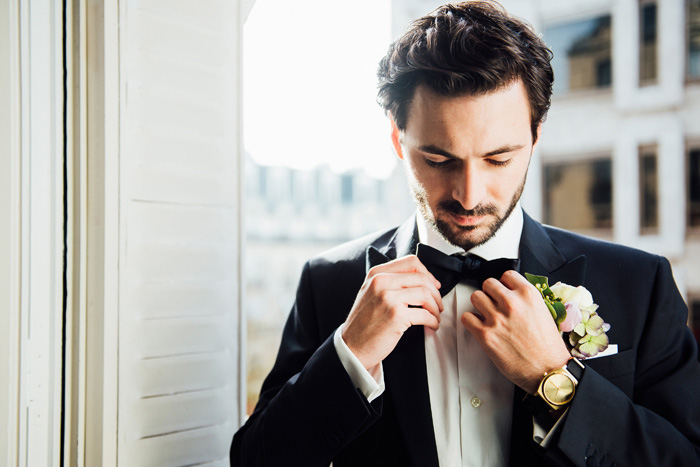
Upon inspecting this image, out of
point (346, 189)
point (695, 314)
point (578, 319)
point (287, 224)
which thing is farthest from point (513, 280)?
point (346, 189)

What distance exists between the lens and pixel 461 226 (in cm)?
117

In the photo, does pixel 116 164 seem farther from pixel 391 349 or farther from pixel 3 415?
pixel 391 349

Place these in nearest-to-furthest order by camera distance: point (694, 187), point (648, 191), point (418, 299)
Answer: point (418, 299) < point (694, 187) < point (648, 191)

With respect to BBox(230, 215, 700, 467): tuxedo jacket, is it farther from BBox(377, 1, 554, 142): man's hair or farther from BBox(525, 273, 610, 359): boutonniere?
BBox(377, 1, 554, 142): man's hair

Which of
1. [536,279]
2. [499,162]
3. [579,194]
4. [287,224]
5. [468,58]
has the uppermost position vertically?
[287,224]

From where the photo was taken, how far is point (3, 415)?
44.1 inches

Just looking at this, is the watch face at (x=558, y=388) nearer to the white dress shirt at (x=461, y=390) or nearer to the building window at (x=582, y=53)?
the white dress shirt at (x=461, y=390)

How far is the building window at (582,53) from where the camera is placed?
9656 mm

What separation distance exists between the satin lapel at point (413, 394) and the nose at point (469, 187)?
0.29 meters

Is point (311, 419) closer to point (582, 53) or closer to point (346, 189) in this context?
point (582, 53)

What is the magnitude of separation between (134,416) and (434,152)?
0.89 metres

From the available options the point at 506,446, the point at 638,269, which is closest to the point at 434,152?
the point at 638,269

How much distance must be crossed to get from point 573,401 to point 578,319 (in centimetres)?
16

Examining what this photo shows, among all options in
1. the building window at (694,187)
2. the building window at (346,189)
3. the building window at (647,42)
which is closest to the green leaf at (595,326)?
the building window at (694,187)
